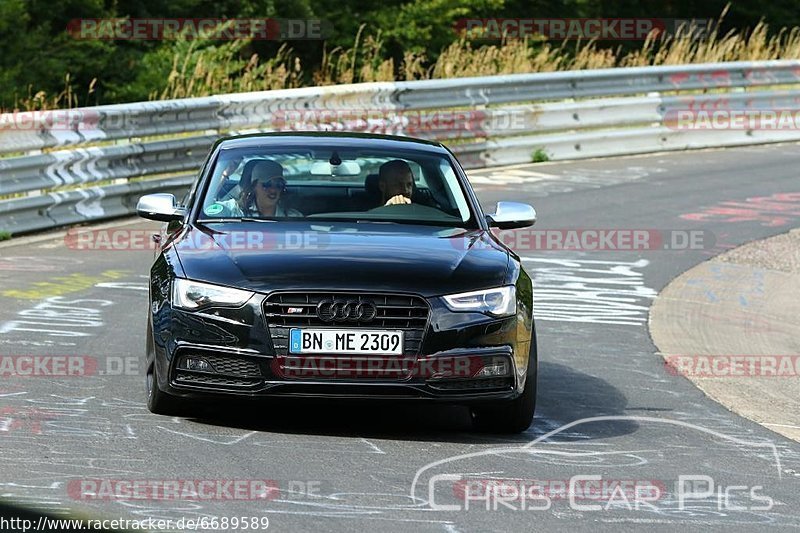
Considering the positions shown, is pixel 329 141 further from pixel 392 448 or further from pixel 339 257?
pixel 392 448

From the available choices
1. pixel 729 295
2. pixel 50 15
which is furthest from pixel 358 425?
pixel 50 15

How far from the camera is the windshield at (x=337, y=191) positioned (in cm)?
850

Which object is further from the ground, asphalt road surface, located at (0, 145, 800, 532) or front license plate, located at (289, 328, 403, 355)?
front license plate, located at (289, 328, 403, 355)

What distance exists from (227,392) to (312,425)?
612 mm

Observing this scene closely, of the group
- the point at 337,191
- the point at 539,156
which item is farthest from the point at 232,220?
the point at 539,156

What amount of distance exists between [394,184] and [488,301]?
57.4 inches

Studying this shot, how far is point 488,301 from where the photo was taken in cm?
743

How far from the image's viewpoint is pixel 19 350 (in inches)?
373

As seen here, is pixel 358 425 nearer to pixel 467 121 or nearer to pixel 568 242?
pixel 568 242

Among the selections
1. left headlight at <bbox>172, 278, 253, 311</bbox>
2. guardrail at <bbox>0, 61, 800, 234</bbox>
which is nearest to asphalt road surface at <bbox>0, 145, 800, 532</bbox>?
left headlight at <bbox>172, 278, 253, 311</bbox>

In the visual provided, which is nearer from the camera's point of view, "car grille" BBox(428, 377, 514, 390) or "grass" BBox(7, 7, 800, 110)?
"car grille" BBox(428, 377, 514, 390)

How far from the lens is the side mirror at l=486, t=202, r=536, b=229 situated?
28.6 ft

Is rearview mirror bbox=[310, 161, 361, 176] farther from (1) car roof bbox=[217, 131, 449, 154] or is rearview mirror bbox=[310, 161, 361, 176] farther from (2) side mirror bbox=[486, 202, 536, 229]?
(2) side mirror bbox=[486, 202, 536, 229]

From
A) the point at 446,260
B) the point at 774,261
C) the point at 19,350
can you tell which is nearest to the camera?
the point at 446,260
